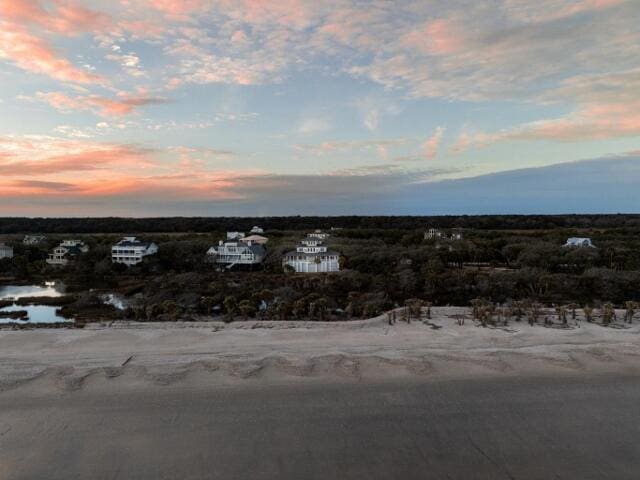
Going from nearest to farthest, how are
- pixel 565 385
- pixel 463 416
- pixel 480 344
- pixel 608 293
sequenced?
1. pixel 463 416
2. pixel 565 385
3. pixel 480 344
4. pixel 608 293

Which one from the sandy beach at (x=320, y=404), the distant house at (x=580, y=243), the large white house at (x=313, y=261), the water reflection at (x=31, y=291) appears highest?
the distant house at (x=580, y=243)

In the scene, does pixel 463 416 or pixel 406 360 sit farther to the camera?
pixel 406 360

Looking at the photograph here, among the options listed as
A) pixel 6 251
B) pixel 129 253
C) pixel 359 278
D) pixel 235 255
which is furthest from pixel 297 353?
pixel 6 251

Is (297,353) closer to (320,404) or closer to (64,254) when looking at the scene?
(320,404)

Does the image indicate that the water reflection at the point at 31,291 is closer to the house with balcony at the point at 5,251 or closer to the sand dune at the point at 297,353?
the house with balcony at the point at 5,251

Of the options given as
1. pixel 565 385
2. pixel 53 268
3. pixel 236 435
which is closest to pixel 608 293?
pixel 565 385

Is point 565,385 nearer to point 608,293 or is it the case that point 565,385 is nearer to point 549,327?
point 549,327

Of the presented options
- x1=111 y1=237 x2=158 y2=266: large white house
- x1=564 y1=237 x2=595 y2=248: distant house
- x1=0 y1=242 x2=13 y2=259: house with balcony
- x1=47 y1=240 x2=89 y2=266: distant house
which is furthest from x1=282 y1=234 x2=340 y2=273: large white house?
x1=0 y1=242 x2=13 y2=259: house with balcony

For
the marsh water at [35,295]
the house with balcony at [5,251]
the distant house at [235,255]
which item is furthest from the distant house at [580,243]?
the house with balcony at [5,251]
